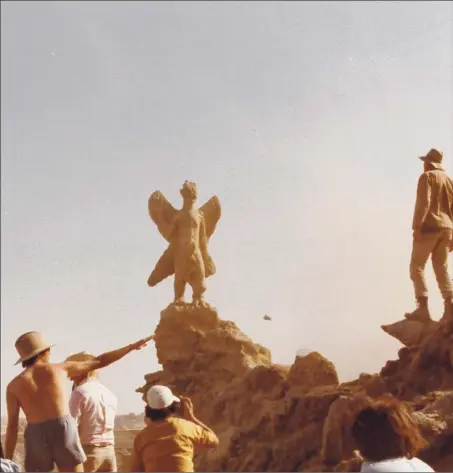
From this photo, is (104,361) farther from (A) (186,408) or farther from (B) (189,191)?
(B) (189,191)

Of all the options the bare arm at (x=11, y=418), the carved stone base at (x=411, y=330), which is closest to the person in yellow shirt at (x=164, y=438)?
the bare arm at (x=11, y=418)

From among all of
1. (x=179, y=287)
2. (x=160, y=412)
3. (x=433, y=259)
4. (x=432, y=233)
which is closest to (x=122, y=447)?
(x=179, y=287)

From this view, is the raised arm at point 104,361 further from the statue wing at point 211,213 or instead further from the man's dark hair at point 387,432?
the statue wing at point 211,213

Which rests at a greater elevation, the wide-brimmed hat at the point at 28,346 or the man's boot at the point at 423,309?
the man's boot at the point at 423,309

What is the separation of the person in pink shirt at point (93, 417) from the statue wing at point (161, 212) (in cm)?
901

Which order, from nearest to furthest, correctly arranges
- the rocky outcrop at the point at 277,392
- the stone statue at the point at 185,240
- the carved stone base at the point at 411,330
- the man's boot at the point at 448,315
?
the rocky outcrop at the point at 277,392, the man's boot at the point at 448,315, the carved stone base at the point at 411,330, the stone statue at the point at 185,240

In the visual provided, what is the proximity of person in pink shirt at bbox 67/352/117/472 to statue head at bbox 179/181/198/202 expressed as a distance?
902cm

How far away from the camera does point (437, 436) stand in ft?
23.9

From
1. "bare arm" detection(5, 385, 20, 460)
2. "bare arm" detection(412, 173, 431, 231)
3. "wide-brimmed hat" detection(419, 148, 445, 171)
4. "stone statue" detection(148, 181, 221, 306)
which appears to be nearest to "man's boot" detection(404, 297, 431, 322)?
"bare arm" detection(412, 173, 431, 231)

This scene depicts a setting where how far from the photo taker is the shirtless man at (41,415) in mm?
4367

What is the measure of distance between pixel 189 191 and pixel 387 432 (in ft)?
38.3

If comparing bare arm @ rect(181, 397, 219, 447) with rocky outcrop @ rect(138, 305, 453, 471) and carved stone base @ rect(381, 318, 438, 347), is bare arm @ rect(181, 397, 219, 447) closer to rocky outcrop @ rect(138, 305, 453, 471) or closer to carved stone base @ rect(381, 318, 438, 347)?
rocky outcrop @ rect(138, 305, 453, 471)

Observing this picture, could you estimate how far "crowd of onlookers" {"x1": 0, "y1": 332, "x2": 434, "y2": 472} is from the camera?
13.1ft

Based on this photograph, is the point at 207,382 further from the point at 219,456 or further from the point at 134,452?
the point at 134,452
